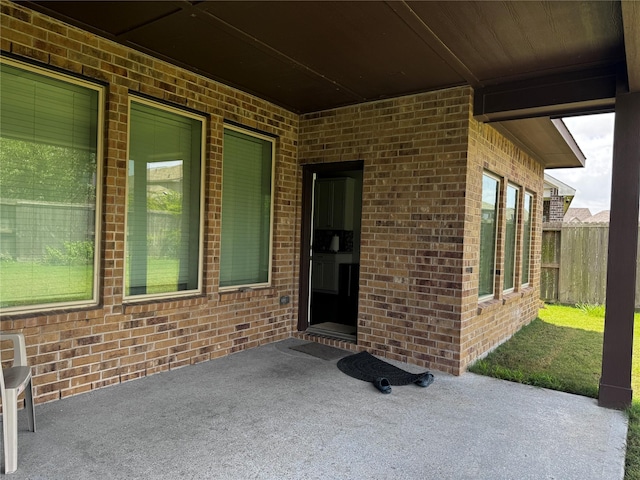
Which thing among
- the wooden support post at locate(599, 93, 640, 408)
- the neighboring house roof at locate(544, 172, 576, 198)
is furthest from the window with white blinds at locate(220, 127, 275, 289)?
the neighboring house roof at locate(544, 172, 576, 198)

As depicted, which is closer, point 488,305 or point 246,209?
point 246,209

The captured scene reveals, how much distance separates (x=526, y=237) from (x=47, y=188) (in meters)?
6.64

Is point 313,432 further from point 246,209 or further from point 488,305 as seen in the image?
point 488,305

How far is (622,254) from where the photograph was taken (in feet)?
11.7

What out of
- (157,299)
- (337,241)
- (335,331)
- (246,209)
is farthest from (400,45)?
(337,241)

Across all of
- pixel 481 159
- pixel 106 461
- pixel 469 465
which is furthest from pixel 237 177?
pixel 469 465

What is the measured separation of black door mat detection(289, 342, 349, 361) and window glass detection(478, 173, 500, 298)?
181cm

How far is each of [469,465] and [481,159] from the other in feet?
10.1

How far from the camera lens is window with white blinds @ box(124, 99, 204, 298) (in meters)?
3.76

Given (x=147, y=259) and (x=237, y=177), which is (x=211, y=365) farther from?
(x=237, y=177)

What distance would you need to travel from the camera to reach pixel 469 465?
2.52 meters

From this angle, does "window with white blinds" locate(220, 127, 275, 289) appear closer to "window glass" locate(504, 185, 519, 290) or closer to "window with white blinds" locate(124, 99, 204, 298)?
"window with white blinds" locate(124, 99, 204, 298)

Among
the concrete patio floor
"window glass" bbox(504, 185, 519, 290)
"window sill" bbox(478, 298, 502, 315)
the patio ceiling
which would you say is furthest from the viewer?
"window glass" bbox(504, 185, 519, 290)

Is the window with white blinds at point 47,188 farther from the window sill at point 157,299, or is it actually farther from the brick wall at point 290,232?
the window sill at point 157,299
